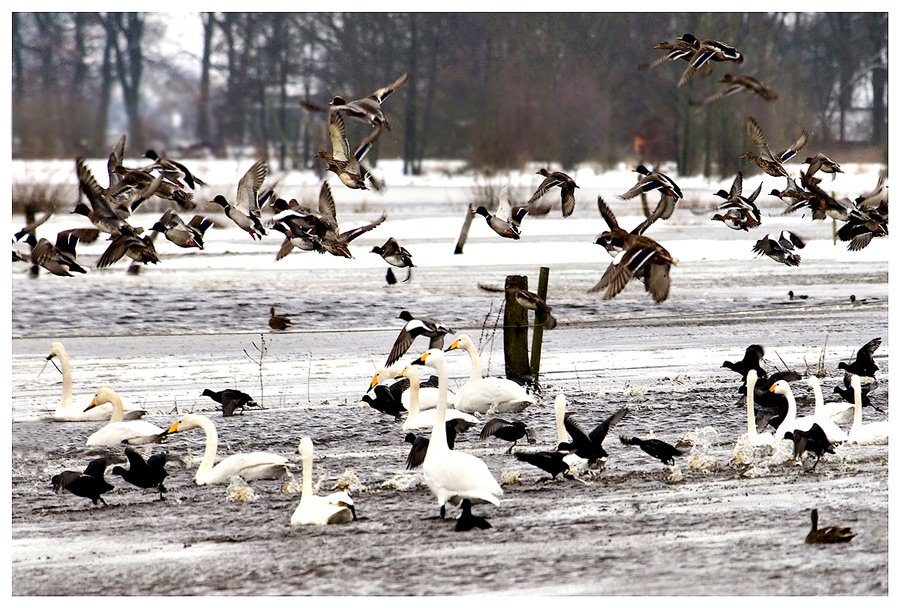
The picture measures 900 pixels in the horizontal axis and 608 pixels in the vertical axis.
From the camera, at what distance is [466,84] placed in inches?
1148

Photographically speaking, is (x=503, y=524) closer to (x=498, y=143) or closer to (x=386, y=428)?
(x=386, y=428)

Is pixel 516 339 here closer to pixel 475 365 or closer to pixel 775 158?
pixel 475 365

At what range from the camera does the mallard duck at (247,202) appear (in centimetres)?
898

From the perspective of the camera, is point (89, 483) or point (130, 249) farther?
point (130, 249)

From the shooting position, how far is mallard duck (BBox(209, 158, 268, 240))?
8977 millimetres

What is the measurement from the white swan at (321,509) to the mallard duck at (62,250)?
324 cm

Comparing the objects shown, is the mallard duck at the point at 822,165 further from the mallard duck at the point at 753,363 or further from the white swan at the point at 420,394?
the white swan at the point at 420,394

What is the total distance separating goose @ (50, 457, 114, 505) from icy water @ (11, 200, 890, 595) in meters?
0.11

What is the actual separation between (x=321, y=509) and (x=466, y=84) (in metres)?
24.4

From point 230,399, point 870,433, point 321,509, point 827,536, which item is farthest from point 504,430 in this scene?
point 870,433

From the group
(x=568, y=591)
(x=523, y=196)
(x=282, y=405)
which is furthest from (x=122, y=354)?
(x=523, y=196)

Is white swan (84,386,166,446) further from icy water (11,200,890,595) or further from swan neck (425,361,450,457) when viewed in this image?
swan neck (425,361,450,457)

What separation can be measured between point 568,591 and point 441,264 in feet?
45.2

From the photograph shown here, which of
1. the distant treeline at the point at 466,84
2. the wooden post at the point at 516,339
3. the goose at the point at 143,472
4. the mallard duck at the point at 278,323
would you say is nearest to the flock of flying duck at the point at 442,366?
the goose at the point at 143,472
